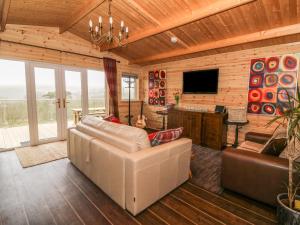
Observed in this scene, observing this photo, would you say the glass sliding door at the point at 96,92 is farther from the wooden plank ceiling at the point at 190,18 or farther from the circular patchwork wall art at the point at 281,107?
the circular patchwork wall art at the point at 281,107

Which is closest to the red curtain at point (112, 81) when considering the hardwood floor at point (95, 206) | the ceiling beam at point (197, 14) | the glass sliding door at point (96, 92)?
the glass sliding door at point (96, 92)

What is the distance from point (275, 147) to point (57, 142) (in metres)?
4.54

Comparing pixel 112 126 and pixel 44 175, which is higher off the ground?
pixel 112 126

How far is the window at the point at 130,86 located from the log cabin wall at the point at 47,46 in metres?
1.00

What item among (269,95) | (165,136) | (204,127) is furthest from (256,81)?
(165,136)

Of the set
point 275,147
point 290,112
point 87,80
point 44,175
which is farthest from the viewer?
point 87,80

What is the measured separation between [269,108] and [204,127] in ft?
4.66

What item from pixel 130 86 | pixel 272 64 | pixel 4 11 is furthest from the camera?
pixel 130 86

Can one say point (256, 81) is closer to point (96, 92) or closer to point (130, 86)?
point (130, 86)

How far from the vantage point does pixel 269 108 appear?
11.3ft

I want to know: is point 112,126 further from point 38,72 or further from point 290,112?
point 38,72

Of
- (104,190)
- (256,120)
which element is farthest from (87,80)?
(256,120)

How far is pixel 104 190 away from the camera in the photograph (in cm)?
202

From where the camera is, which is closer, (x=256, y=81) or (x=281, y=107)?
(x=281, y=107)
